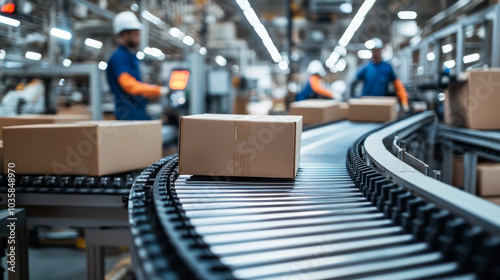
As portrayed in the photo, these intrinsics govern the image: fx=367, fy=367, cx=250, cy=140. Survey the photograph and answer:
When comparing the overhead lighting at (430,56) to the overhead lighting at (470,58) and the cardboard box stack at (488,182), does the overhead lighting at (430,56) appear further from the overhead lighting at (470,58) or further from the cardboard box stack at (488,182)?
the cardboard box stack at (488,182)

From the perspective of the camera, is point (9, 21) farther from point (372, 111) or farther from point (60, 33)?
point (372, 111)

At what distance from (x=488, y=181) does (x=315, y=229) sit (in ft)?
9.17

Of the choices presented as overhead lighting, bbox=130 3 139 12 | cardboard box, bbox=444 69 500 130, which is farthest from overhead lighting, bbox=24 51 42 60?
cardboard box, bbox=444 69 500 130

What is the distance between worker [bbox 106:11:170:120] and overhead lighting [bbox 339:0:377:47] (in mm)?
1694

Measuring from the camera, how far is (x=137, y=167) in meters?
1.80

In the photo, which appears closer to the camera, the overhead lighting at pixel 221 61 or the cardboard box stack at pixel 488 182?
the cardboard box stack at pixel 488 182

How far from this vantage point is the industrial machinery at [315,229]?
686mm

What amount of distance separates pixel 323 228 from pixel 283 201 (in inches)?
9.4

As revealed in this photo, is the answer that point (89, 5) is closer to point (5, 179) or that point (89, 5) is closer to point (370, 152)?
point (5, 179)

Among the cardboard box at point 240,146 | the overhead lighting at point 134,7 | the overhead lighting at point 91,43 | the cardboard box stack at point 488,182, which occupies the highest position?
the overhead lighting at point 134,7

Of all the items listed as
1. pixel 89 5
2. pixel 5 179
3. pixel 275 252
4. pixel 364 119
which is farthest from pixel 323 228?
pixel 89 5

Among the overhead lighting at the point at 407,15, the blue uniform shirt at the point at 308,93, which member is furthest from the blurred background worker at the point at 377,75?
the overhead lighting at the point at 407,15

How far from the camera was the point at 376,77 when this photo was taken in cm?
480

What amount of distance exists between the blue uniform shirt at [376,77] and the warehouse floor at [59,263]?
3.62 m
